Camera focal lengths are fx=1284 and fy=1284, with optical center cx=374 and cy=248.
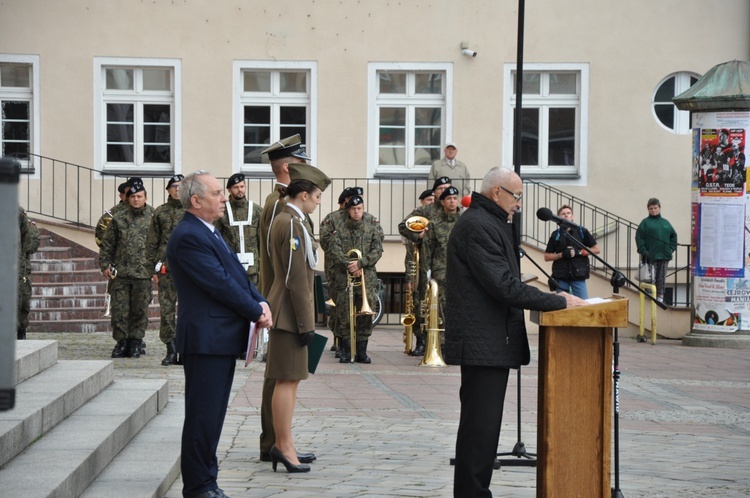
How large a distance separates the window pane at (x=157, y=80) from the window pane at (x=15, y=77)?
1980mm

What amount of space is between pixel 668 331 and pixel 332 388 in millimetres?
9135

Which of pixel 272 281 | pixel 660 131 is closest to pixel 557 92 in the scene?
pixel 660 131

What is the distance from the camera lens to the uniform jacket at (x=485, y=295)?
6602 millimetres

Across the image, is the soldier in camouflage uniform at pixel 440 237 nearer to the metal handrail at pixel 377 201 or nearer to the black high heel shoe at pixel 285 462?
the metal handrail at pixel 377 201

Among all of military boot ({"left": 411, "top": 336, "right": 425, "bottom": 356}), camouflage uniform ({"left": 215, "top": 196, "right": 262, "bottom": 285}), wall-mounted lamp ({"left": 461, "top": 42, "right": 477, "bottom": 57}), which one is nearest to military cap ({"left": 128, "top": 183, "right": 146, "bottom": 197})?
camouflage uniform ({"left": 215, "top": 196, "right": 262, "bottom": 285})

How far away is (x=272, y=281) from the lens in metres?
8.23

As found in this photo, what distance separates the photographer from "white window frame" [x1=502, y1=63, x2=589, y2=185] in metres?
22.3

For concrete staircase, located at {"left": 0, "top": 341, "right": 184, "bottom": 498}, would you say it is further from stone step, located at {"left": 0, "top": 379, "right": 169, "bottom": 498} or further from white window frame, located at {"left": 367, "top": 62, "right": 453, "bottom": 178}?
white window frame, located at {"left": 367, "top": 62, "right": 453, "bottom": 178}

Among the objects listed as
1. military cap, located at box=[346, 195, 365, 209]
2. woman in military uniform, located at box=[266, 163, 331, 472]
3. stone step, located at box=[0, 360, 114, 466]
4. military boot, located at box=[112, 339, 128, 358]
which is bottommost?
military boot, located at box=[112, 339, 128, 358]

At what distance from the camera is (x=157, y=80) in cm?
2238

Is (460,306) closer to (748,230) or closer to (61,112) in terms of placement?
(748,230)

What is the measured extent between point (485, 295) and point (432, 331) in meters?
8.11

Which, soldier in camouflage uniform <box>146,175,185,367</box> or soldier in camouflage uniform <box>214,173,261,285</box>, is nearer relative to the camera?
soldier in camouflage uniform <box>146,175,185,367</box>

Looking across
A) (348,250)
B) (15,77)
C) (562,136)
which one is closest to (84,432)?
(348,250)
